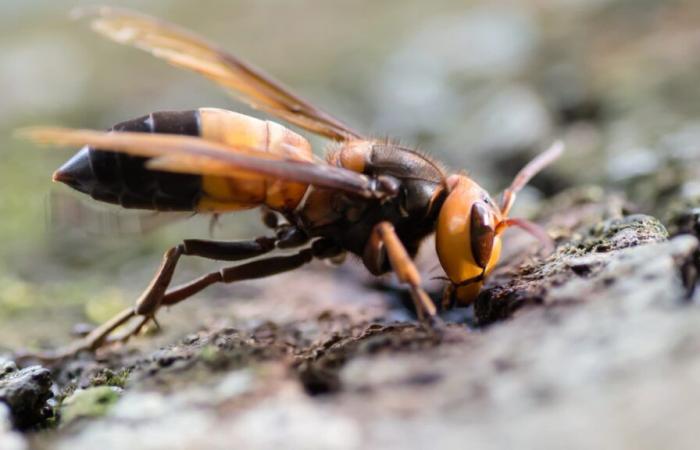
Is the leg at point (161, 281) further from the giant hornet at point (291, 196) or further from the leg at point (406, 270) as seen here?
the leg at point (406, 270)

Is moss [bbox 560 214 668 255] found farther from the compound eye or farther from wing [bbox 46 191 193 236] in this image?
wing [bbox 46 191 193 236]

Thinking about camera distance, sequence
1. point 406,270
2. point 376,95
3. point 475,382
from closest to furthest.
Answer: point 475,382, point 406,270, point 376,95

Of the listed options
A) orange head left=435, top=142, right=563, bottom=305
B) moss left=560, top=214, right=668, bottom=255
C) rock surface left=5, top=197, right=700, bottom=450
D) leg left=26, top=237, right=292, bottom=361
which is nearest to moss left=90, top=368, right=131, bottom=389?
rock surface left=5, top=197, right=700, bottom=450

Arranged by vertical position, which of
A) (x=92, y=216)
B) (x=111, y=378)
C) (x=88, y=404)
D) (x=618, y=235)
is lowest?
(x=111, y=378)

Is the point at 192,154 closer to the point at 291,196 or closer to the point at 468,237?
the point at 291,196

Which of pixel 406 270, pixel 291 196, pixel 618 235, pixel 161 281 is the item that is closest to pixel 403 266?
pixel 406 270

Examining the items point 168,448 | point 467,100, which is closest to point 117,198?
point 168,448
